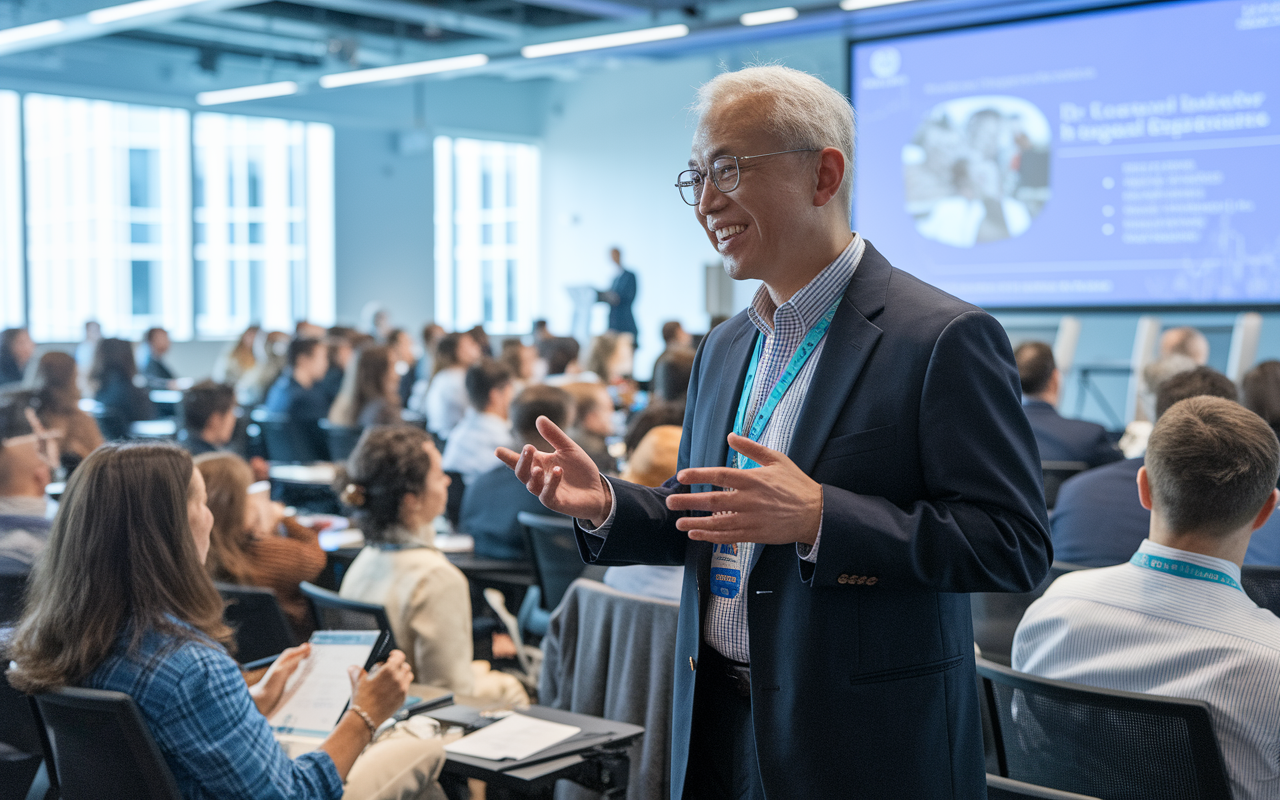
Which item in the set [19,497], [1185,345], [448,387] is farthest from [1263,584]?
[448,387]

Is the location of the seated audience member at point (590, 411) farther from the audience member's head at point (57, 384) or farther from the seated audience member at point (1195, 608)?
the seated audience member at point (1195, 608)

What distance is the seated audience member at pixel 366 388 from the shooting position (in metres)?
6.35

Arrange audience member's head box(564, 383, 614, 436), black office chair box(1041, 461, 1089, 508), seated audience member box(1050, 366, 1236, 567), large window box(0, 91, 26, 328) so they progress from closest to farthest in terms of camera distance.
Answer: seated audience member box(1050, 366, 1236, 567), black office chair box(1041, 461, 1089, 508), audience member's head box(564, 383, 614, 436), large window box(0, 91, 26, 328)

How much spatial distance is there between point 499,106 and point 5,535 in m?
14.3

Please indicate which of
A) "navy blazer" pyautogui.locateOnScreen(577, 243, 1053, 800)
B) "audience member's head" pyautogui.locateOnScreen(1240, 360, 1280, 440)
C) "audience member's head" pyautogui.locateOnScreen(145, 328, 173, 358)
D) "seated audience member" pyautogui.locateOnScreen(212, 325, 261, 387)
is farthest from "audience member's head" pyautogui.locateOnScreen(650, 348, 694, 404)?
"audience member's head" pyautogui.locateOnScreen(145, 328, 173, 358)

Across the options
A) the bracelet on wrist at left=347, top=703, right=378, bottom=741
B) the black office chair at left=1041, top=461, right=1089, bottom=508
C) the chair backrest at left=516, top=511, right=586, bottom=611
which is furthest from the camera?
the black office chair at left=1041, top=461, right=1089, bottom=508

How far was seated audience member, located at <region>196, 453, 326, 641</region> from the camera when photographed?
9.71ft

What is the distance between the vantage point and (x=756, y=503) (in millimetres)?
1259

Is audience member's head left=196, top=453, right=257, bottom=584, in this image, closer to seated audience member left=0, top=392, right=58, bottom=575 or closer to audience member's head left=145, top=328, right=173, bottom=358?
seated audience member left=0, top=392, right=58, bottom=575

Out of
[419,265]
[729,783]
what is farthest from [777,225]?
[419,265]

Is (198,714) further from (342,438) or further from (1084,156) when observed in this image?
(1084,156)

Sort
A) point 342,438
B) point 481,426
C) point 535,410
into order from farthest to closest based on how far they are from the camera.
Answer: point 342,438
point 481,426
point 535,410

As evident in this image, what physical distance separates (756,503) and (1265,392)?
3468mm

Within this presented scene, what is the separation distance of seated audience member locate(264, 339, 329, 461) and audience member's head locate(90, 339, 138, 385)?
3.51 feet
